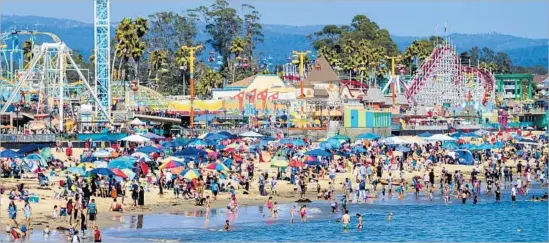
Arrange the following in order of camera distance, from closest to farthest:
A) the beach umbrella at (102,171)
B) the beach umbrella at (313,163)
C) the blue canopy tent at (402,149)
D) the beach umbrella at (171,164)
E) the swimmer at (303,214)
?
the swimmer at (303,214) < the beach umbrella at (102,171) < the beach umbrella at (171,164) < the beach umbrella at (313,163) < the blue canopy tent at (402,149)

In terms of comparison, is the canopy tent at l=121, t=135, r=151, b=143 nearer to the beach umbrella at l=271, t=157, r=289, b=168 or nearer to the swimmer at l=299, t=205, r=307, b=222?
the beach umbrella at l=271, t=157, r=289, b=168

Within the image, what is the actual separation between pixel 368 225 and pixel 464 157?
27033 mm

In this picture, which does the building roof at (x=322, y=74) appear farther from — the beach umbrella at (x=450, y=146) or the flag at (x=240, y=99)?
the beach umbrella at (x=450, y=146)

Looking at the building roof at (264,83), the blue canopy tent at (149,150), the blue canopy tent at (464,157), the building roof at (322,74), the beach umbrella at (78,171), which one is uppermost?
the building roof at (322,74)

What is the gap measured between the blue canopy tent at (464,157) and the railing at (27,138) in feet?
75.4

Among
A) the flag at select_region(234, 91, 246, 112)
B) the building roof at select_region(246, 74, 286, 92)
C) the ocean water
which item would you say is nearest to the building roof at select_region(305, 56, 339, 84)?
the building roof at select_region(246, 74, 286, 92)

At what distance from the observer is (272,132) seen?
7850 cm

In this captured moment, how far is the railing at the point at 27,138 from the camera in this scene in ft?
200

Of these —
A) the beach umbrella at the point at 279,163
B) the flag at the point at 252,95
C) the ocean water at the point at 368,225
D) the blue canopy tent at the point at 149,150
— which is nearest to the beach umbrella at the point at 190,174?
the ocean water at the point at 368,225

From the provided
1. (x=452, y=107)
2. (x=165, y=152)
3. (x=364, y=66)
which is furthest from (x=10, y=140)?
(x=364, y=66)

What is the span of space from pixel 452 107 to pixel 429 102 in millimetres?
5167

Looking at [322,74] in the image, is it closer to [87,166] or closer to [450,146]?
[450,146]

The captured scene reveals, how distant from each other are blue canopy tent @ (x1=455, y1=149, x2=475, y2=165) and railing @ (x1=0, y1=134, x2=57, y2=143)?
75.4 feet

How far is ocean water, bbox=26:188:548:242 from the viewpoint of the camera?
112ft
